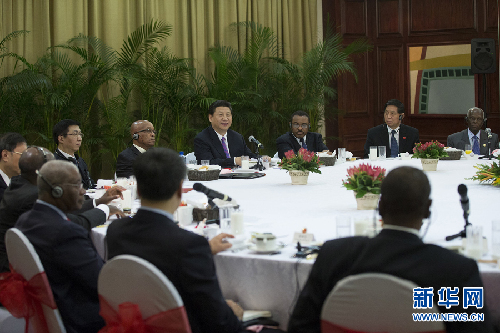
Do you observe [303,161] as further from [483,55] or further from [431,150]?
[483,55]

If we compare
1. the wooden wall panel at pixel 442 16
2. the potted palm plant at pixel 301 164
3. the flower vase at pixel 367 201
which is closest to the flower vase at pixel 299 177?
the potted palm plant at pixel 301 164

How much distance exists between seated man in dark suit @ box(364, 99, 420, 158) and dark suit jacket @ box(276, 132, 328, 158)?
1.97ft

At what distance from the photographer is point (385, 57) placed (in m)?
9.79

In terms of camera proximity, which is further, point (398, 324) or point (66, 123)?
point (66, 123)

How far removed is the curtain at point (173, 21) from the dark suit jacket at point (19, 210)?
4751 millimetres

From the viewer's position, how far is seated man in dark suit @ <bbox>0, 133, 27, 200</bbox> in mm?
3826

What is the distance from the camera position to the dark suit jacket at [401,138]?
6758 millimetres

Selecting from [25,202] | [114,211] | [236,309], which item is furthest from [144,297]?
[114,211]

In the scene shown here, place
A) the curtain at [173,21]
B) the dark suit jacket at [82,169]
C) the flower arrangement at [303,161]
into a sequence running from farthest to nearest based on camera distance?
the curtain at [173,21] < the dark suit jacket at [82,169] < the flower arrangement at [303,161]

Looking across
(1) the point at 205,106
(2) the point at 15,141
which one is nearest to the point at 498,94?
(1) the point at 205,106

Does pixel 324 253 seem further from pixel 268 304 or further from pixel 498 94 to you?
pixel 498 94

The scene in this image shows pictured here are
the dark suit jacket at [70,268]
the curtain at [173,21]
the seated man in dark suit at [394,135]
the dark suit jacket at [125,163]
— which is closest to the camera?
the dark suit jacket at [70,268]

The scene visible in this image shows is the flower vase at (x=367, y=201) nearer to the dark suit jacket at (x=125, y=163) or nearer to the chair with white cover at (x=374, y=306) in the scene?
the chair with white cover at (x=374, y=306)

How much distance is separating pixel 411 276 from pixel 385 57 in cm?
864
